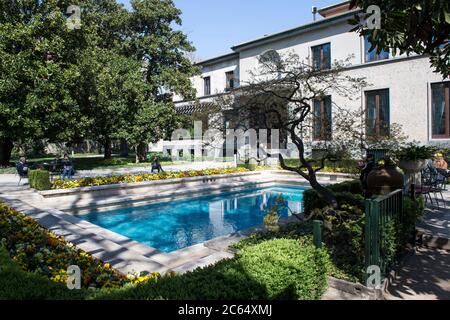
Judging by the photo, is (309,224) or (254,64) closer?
(309,224)

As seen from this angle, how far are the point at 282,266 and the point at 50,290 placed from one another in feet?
8.55

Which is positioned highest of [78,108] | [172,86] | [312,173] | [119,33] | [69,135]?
[119,33]

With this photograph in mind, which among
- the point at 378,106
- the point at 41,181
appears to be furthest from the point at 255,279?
the point at 378,106

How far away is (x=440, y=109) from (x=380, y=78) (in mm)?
4084

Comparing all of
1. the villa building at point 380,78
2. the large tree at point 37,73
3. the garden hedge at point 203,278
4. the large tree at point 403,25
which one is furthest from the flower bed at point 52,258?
the large tree at point 37,73

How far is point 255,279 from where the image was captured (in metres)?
3.48

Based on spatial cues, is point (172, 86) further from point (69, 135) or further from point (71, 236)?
point (71, 236)

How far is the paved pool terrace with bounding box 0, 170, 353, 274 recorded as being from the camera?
19.7 ft

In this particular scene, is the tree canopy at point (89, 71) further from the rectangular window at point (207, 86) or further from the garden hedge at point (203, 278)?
the garden hedge at point (203, 278)

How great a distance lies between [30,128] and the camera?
1920cm

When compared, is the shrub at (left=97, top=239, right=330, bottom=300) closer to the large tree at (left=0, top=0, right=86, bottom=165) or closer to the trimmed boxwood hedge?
the trimmed boxwood hedge

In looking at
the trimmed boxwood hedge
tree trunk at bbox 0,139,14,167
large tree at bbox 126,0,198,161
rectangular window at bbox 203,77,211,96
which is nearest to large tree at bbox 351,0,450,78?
the trimmed boxwood hedge

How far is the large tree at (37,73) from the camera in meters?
18.7
